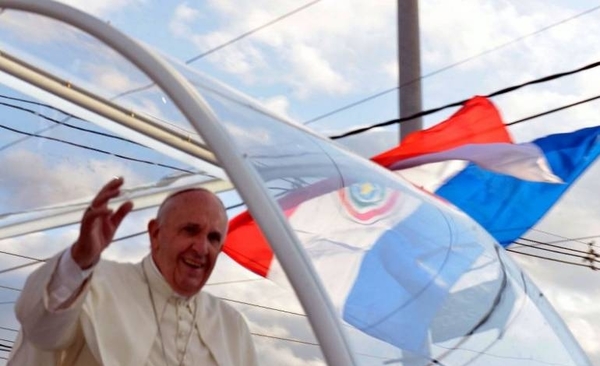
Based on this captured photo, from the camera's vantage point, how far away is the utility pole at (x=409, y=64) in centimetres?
992

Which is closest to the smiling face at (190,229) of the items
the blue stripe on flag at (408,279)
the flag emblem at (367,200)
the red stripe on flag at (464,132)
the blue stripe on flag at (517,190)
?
the flag emblem at (367,200)

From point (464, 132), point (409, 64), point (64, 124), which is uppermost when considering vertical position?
point (409, 64)

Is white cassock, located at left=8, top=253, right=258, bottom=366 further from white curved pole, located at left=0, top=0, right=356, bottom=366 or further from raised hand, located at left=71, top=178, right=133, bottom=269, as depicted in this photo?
white curved pole, located at left=0, top=0, right=356, bottom=366

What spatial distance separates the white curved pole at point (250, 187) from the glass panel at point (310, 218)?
0.22ft

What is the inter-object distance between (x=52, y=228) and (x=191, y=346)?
A: 1.89 ft

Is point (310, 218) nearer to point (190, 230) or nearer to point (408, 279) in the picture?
point (408, 279)

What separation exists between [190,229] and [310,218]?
62cm

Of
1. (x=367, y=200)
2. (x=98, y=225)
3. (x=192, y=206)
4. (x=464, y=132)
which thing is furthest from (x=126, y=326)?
(x=464, y=132)

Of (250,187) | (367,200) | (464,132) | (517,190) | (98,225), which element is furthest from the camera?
(464,132)

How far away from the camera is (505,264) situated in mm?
3959

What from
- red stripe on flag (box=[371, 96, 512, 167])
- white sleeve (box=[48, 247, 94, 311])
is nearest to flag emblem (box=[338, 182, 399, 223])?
white sleeve (box=[48, 247, 94, 311])

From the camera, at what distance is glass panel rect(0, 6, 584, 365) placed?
3.19 m

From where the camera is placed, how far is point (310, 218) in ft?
10.6

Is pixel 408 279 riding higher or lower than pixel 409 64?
lower
